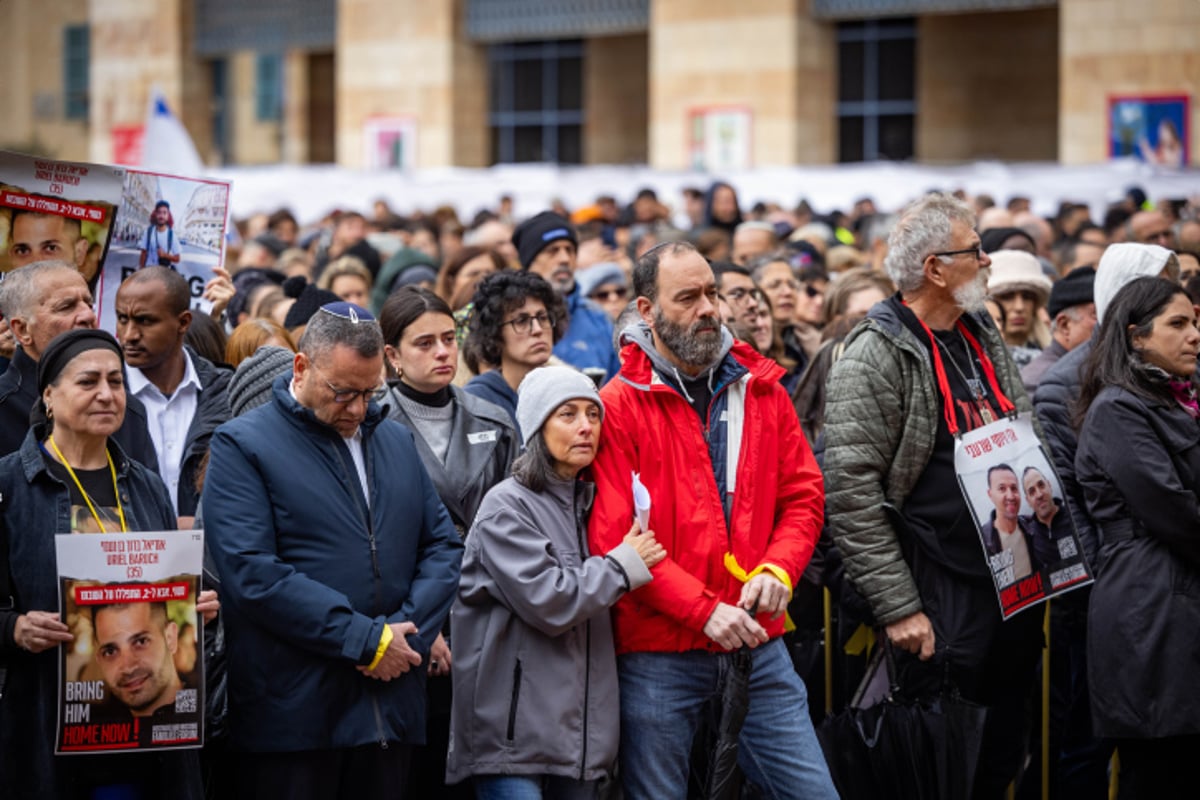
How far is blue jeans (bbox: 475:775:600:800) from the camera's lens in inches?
192

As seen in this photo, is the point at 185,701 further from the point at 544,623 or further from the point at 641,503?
the point at 641,503

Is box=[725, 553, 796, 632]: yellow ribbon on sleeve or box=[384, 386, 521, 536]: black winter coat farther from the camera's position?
box=[384, 386, 521, 536]: black winter coat

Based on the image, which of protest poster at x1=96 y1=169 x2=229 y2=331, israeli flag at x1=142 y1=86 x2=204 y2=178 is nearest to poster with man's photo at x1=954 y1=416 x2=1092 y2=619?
protest poster at x1=96 y1=169 x2=229 y2=331

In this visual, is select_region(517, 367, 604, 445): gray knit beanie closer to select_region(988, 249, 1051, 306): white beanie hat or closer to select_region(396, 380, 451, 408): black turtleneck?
select_region(396, 380, 451, 408): black turtleneck

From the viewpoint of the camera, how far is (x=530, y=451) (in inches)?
198

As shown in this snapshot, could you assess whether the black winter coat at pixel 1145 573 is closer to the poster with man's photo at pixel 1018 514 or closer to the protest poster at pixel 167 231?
the poster with man's photo at pixel 1018 514

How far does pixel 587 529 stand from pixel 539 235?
409cm

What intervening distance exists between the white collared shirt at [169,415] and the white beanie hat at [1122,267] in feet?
12.2

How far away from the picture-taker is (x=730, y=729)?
4.91 meters

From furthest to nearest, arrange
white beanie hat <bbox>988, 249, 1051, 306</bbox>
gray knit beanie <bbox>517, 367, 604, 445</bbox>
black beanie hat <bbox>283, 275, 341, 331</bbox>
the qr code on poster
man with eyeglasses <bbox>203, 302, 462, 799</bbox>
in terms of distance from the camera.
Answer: white beanie hat <bbox>988, 249, 1051, 306</bbox>, black beanie hat <bbox>283, 275, 341, 331</bbox>, gray knit beanie <bbox>517, 367, 604, 445</bbox>, man with eyeglasses <bbox>203, 302, 462, 799</bbox>, the qr code on poster

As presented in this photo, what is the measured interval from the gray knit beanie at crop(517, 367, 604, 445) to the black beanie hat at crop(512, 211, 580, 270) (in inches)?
148

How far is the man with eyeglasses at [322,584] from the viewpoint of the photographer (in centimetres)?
471

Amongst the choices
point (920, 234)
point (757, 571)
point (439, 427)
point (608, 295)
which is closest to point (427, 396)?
point (439, 427)

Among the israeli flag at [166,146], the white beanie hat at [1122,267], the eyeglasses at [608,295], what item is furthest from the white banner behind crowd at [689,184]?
the white beanie hat at [1122,267]
